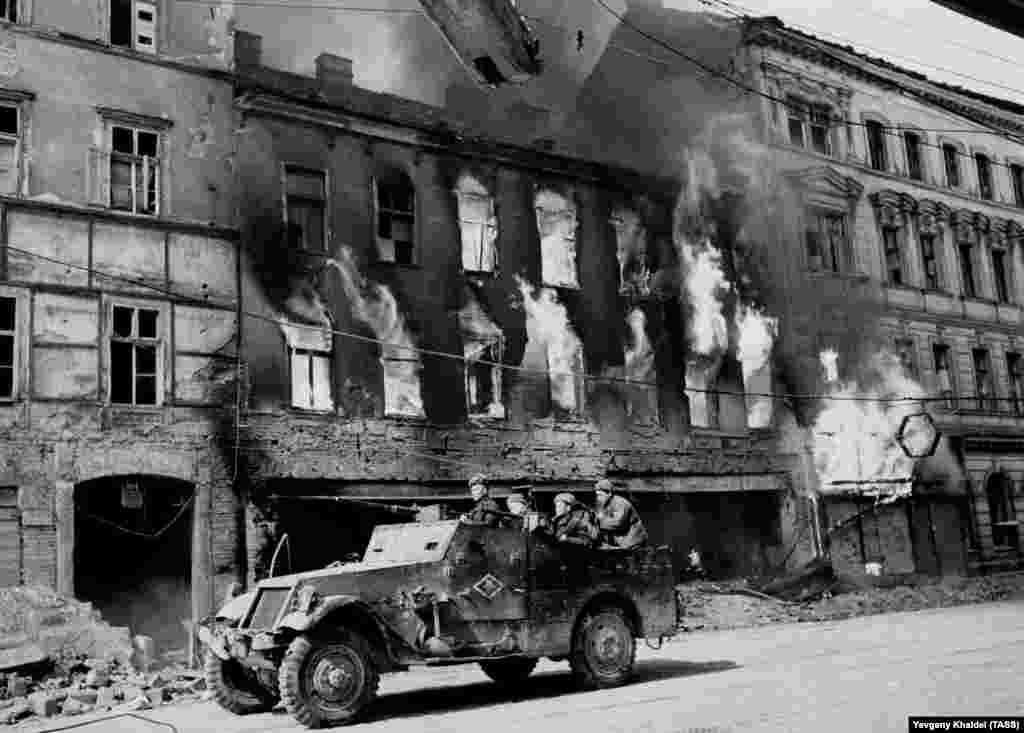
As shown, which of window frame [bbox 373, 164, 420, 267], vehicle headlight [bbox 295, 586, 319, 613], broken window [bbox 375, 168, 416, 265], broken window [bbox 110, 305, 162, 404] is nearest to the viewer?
vehicle headlight [bbox 295, 586, 319, 613]

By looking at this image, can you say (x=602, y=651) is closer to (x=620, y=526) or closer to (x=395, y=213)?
(x=620, y=526)

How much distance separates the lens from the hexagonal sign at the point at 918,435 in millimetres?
29516

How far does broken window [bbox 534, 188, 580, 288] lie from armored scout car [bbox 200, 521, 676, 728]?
1331 centimetres

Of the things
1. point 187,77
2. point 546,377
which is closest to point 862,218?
point 546,377

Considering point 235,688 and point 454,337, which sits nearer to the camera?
point 235,688

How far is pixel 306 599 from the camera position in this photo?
930cm

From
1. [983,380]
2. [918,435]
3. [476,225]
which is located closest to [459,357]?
[476,225]

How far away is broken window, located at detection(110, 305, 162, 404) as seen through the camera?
1748cm

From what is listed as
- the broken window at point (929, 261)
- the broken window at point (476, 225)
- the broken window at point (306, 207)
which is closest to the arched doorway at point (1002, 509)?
the broken window at point (929, 261)

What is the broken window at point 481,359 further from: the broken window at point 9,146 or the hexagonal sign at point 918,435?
the hexagonal sign at point 918,435

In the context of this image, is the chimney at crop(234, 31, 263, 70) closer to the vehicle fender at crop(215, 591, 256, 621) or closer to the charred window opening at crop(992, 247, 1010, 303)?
the vehicle fender at crop(215, 591, 256, 621)

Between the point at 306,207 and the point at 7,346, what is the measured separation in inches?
260

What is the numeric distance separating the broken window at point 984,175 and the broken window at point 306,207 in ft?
83.3

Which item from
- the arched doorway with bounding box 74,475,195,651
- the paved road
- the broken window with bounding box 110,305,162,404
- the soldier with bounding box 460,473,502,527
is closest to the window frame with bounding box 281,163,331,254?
the broken window with bounding box 110,305,162,404
